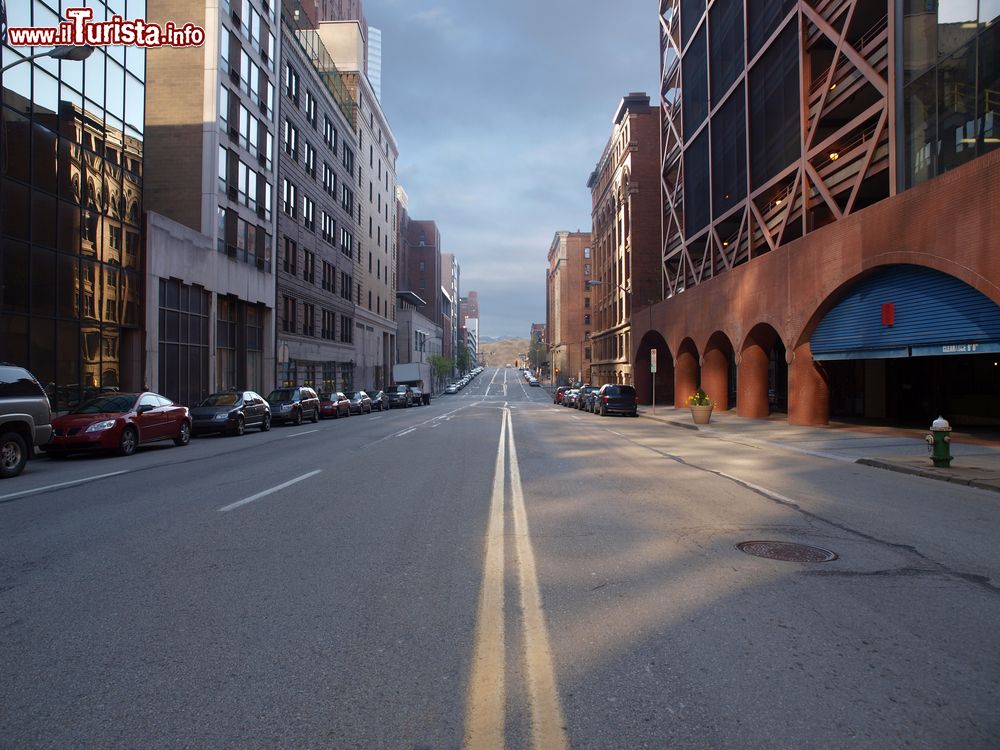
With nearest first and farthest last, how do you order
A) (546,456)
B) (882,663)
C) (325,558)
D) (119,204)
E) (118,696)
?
(118,696) < (882,663) < (325,558) < (546,456) < (119,204)

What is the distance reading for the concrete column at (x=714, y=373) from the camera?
115 feet

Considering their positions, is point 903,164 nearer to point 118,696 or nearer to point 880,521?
point 880,521

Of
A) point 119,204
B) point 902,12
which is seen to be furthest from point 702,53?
point 119,204

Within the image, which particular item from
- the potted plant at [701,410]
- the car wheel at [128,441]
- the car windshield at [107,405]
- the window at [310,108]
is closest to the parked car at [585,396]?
the potted plant at [701,410]

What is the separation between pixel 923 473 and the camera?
1182 centimetres

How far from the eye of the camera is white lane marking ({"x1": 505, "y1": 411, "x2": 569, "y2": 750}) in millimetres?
3070

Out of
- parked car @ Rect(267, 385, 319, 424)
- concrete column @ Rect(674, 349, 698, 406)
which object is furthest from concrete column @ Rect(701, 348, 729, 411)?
parked car @ Rect(267, 385, 319, 424)

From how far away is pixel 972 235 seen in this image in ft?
49.8

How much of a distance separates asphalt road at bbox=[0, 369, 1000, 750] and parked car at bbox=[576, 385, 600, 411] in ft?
108

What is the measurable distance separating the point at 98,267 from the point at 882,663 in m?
25.1

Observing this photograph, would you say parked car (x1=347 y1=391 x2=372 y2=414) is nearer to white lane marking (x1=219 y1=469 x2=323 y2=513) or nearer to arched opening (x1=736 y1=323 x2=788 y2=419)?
arched opening (x1=736 y1=323 x2=788 y2=419)

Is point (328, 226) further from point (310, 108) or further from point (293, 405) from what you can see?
point (293, 405)

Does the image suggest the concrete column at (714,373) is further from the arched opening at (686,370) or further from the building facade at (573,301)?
the building facade at (573,301)

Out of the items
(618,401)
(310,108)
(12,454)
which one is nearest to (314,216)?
(310,108)
